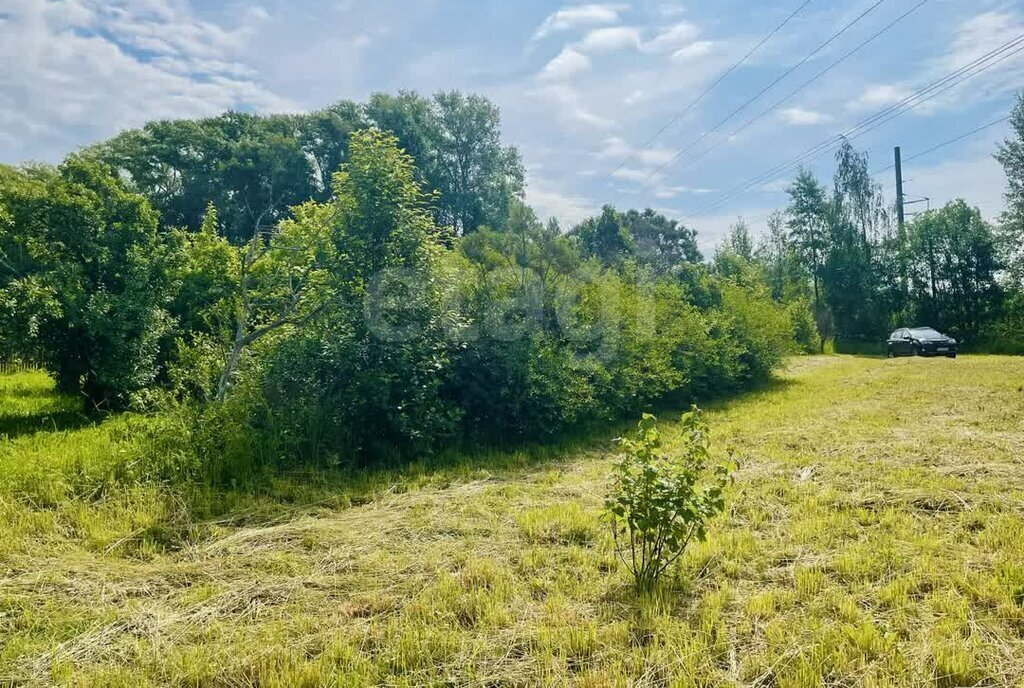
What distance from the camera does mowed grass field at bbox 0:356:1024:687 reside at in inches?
87.4

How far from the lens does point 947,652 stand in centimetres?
217

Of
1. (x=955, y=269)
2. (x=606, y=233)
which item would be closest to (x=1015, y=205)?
(x=955, y=269)

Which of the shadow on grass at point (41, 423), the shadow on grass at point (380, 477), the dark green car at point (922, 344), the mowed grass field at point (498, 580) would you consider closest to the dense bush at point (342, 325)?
the shadow on grass at point (380, 477)

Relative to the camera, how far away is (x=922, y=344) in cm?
1841

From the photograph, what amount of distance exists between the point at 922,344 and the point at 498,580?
20848 mm

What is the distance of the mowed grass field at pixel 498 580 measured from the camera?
2.22m

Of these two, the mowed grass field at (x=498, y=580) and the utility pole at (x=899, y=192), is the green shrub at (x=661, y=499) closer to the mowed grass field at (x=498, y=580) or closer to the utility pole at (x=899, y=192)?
the mowed grass field at (x=498, y=580)

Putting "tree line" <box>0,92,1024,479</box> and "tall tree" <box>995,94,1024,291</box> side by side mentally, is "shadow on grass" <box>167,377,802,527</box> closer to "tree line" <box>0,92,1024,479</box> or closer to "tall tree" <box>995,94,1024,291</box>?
"tree line" <box>0,92,1024,479</box>

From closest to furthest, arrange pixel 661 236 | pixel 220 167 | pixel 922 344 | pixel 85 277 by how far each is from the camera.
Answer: pixel 85 277 < pixel 922 344 < pixel 220 167 < pixel 661 236

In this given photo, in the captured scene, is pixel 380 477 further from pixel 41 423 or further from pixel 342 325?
pixel 41 423

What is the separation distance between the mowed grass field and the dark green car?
15.8 meters

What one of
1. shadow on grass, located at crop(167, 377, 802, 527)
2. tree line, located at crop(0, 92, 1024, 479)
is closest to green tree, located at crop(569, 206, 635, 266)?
tree line, located at crop(0, 92, 1024, 479)

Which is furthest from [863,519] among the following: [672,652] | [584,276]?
[584,276]

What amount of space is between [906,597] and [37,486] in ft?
18.7
